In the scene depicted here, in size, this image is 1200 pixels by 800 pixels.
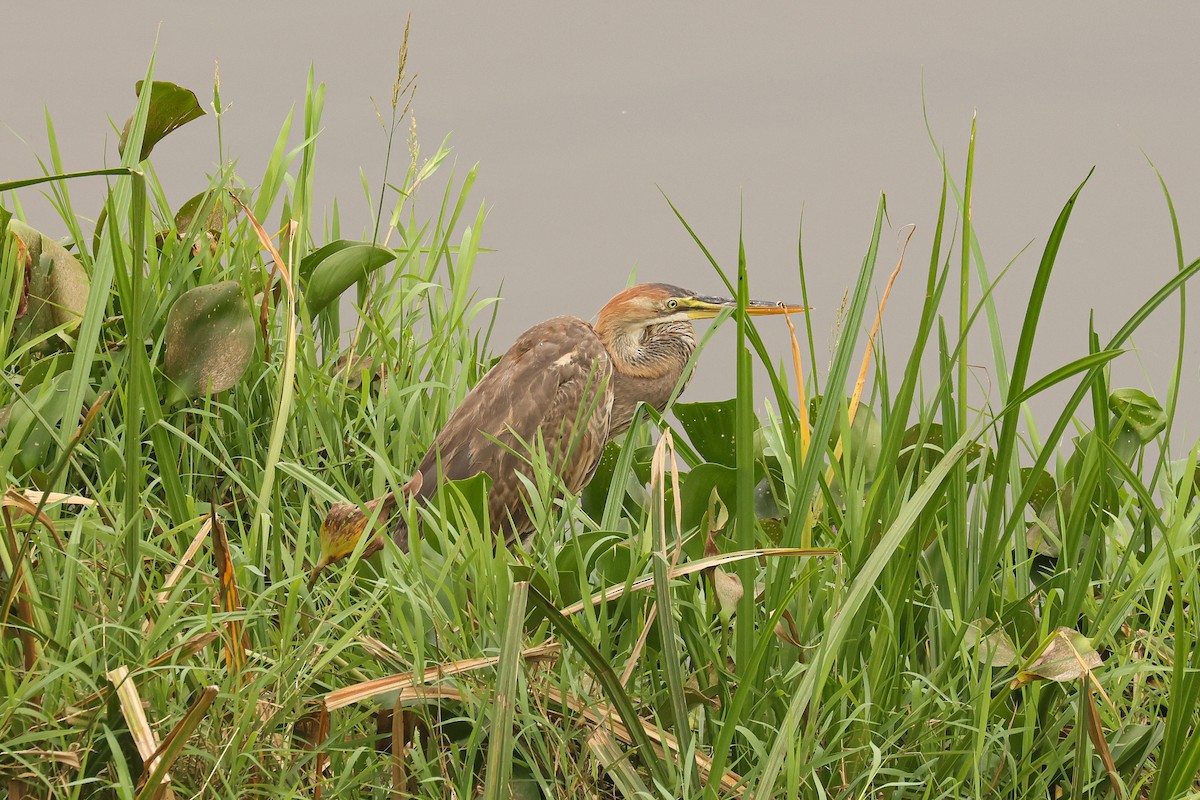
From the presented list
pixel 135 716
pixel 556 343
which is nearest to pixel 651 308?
pixel 556 343

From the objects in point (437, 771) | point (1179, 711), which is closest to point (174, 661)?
point (437, 771)

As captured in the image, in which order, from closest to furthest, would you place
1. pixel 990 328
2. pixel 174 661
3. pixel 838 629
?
pixel 838 629
pixel 174 661
pixel 990 328

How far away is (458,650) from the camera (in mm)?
1658

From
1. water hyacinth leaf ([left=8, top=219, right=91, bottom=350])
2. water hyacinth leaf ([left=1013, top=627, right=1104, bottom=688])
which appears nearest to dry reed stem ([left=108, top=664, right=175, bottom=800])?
water hyacinth leaf ([left=1013, top=627, right=1104, bottom=688])

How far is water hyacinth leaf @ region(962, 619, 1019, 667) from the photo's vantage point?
1.58m

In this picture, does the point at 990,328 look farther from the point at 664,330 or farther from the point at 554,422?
the point at 664,330

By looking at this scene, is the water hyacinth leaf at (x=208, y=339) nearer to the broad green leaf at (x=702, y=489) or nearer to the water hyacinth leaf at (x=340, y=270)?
the water hyacinth leaf at (x=340, y=270)

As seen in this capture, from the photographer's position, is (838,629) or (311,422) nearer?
(838,629)

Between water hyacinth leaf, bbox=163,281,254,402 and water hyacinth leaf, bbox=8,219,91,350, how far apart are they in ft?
0.88

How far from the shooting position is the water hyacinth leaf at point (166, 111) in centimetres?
227

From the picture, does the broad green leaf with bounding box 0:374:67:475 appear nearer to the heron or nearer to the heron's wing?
the heron

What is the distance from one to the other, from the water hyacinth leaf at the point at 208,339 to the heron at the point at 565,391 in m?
0.38

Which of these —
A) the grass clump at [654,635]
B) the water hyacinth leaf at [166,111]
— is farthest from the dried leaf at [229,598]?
→ the water hyacinth leaf at [166,111]

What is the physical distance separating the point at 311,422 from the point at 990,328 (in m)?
1.30
